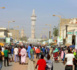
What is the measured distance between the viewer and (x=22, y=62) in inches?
866

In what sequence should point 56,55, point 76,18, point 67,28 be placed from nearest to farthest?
point 56,55 → point 67,28 → point 76,18

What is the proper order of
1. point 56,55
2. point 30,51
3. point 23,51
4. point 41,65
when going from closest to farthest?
point 41,65
point 23,51
point 30,51
point 56,55

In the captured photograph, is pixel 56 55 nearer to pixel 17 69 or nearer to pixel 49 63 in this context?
pixel 17 69

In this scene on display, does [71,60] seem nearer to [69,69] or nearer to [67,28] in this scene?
[69,69]

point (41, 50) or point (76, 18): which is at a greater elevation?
point (76, 18)

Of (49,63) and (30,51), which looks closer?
(49,63)

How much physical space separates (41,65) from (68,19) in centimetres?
8730

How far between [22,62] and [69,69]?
36.1 ft

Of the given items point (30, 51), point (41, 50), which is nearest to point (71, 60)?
point (30, 51)

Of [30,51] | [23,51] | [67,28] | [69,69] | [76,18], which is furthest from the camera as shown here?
[76,18]

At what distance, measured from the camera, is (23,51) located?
21.1 metres

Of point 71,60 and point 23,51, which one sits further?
point 23,51

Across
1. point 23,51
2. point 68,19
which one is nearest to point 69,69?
point 23,51

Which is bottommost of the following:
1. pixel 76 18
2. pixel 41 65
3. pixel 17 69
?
pixel 17 69
